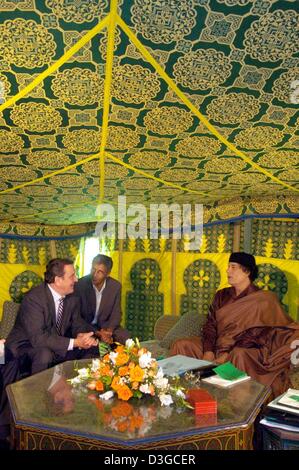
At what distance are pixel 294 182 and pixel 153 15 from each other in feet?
9.31

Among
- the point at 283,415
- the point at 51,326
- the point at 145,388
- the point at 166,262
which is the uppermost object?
the point at 166,262

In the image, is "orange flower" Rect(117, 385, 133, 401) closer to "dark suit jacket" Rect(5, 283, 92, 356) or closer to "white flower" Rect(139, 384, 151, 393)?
"white flower" Rect(139, 384, 151, 393)

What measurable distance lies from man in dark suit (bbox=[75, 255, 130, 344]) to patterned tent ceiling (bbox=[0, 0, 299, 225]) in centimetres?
106


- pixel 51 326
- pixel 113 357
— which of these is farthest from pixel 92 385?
pixel 51 326

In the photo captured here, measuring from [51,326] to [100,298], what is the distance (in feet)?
4.69

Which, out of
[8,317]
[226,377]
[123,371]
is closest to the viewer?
[123,371]

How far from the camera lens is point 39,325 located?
4023 millimetres

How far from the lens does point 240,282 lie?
15.4 ft

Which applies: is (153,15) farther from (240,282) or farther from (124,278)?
(124,278)

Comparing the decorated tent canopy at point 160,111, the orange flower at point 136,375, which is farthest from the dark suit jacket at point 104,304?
the orange flower at point 136,375

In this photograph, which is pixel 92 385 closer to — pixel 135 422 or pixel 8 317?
pixel 135 422

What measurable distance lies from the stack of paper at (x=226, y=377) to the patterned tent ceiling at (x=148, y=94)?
1.69m

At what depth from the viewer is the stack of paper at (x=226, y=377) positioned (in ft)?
9.60

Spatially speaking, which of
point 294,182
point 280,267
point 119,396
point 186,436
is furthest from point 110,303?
point 186,436
